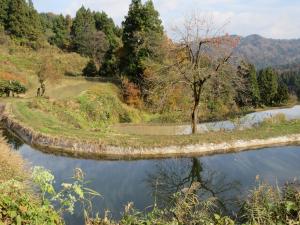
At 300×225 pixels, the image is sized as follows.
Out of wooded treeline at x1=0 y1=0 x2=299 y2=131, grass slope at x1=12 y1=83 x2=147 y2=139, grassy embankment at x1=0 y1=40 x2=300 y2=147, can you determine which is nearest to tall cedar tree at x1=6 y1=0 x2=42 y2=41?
wooded treeline at x1=0 y1=0 x2=299 y2=131

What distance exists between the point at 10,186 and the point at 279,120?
22911mm

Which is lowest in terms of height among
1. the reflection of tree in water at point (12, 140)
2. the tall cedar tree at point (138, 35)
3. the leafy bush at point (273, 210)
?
the reflection of tree in water at point (12, 140)

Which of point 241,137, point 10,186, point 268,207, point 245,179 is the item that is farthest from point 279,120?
point 10,186

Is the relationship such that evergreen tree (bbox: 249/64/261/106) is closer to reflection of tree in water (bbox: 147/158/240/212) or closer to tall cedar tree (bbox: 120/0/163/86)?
tall cedar tree (bbox: 120/0/163/86)

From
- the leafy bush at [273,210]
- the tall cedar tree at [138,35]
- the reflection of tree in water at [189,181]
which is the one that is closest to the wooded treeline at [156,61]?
the tall cedar tree at [138,35]

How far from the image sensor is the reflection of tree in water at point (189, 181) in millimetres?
14513

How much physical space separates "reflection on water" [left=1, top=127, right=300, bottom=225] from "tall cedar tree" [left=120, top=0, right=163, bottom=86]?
23876 millimetres

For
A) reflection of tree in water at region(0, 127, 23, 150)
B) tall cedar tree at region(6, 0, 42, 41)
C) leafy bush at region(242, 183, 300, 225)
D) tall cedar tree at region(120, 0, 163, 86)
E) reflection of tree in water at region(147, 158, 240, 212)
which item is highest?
tall cedar tree at region(6, 0, 42, 41)

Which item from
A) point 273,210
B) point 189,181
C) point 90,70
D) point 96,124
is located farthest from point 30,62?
point 273,210

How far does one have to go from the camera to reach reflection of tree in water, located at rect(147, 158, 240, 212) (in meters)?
14.5

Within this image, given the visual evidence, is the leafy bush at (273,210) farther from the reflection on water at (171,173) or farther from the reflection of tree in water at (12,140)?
the reflection of tree in water at (12,140)

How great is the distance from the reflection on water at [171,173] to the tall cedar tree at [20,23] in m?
46.2

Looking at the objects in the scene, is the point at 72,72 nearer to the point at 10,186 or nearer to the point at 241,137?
the point at 241,137

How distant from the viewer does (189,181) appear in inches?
668
